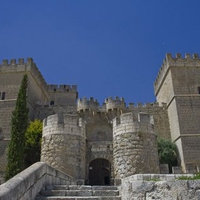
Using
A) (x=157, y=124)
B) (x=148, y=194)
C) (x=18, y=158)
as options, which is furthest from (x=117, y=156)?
(x=157, y=124)

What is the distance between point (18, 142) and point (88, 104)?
10.3m

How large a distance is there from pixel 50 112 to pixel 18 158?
10.9m

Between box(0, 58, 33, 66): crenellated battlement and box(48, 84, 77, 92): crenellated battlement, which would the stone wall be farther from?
box(48, 84, 77, 92): crenellated battlement

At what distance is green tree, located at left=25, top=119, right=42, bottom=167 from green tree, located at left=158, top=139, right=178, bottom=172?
1021 cm

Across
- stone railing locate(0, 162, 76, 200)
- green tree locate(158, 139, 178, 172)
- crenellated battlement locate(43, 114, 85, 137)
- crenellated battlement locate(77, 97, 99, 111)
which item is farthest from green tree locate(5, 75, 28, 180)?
green tree locate(158, 139, 178, 172)

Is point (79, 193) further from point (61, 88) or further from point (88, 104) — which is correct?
point (61, 88)

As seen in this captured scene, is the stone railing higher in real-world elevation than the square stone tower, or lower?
lower

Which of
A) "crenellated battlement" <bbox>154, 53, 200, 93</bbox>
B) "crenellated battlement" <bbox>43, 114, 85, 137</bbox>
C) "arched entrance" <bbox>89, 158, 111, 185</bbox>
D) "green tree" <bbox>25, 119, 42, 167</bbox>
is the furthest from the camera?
"crenellated battlement" <bbox>154, 53, 200, 93</bbox>

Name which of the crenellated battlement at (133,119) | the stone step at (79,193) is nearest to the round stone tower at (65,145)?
the crenellated battlement at (133,119)

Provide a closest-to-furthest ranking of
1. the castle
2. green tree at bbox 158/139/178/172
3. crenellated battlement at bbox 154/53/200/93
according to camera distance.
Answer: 1. the castle
2. green tree at bbox 158/139/178/172
3. crenellated battlement at bbox 154/53/200/93

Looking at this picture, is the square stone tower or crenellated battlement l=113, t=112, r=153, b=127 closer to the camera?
crenellated battlement l=113, t=112, r=153, b=127

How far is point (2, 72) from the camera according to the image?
86.4ft

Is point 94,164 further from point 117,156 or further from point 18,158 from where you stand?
point 18,158

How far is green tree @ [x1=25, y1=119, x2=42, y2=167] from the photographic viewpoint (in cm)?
2045
